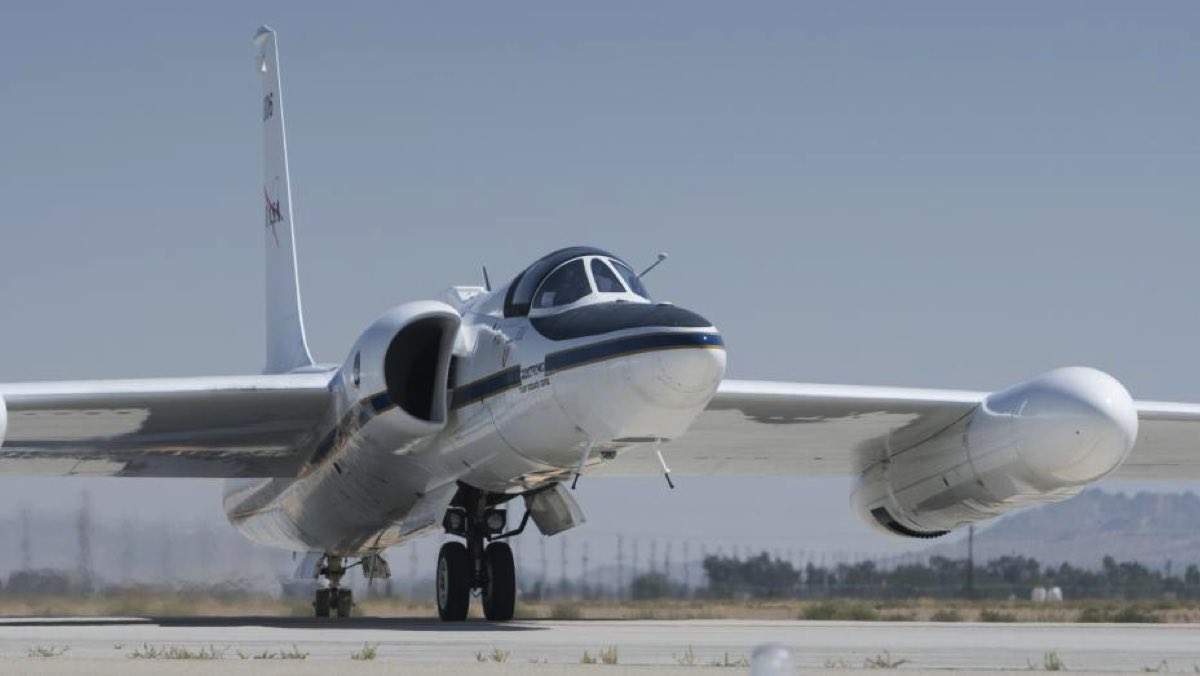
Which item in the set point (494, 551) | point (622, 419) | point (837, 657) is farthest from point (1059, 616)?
point (837, 657)

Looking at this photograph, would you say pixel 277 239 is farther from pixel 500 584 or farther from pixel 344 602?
pixel 500 584

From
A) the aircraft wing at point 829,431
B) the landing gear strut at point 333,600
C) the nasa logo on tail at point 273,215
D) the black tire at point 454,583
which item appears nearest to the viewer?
the black tire at point 454,583

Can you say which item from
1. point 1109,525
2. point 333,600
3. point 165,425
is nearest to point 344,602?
point 333,600

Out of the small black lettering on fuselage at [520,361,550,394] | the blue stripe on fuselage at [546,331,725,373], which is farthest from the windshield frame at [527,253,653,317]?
the blue stripe on fuselage at [546,331,725,373]

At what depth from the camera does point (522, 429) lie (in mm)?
14547

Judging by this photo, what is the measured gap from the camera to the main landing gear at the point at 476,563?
1582cm

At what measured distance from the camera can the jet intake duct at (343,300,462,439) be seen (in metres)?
15.0

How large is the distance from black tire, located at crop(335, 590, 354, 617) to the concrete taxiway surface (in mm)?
6195

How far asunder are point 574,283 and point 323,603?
8.26 meters

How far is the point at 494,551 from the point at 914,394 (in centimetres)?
473

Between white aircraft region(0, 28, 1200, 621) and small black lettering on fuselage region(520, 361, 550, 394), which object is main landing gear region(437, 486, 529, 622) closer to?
white aircraft region(0, 28, 1200, 621)

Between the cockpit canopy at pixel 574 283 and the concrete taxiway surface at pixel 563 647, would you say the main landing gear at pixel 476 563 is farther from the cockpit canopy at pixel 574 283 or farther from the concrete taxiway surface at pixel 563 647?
the cockpit canopy at pixel 574 283

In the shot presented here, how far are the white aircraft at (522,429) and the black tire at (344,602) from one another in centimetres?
3

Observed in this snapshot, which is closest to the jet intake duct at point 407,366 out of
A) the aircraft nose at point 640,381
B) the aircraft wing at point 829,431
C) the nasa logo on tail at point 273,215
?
the aircraft nose at point 640,381
